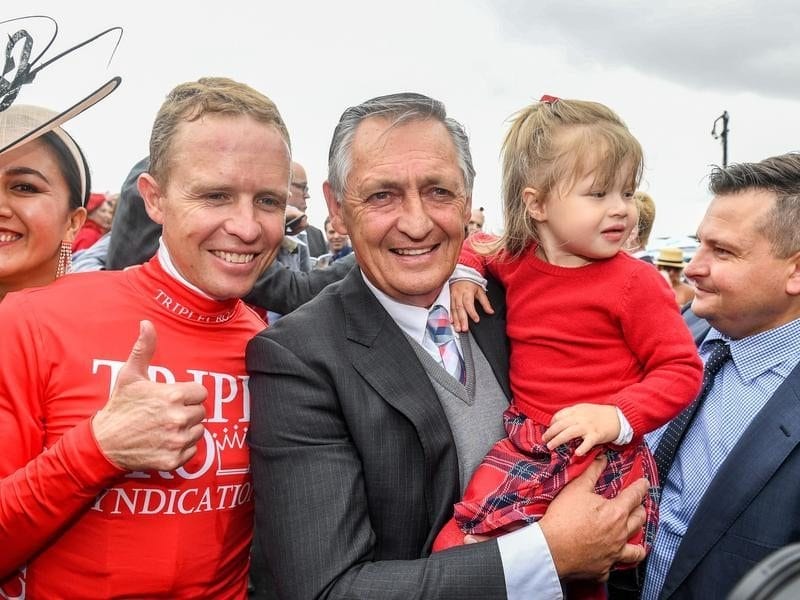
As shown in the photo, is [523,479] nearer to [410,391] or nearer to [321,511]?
[410,391]

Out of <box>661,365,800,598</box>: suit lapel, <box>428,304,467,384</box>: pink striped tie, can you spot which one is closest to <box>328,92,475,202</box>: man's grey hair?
<box>428,304,467,384</box>: pink striped tie

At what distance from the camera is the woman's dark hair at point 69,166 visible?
2.13m

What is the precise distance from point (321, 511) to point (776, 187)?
6.91 feet

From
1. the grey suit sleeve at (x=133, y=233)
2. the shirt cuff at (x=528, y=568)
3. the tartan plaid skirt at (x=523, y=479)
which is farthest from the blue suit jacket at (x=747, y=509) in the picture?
the grey suit sleeve at (x=133, y=233)

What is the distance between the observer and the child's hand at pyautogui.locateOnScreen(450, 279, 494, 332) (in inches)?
88.9

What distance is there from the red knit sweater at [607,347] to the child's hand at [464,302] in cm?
15

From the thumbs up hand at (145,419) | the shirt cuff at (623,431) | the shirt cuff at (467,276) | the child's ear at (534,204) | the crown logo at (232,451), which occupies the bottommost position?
the crown logo at (232,451)

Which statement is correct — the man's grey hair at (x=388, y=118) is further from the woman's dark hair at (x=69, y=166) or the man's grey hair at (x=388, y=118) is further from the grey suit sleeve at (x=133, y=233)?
the grey suit sleeve at (x=133, y=233)

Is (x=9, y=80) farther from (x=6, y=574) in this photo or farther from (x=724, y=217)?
(x=724, y=217)

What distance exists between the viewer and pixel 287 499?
179 cm

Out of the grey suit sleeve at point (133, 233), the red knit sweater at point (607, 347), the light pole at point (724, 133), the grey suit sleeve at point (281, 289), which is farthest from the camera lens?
the light pole at point (724, 133)

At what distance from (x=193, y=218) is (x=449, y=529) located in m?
1.10

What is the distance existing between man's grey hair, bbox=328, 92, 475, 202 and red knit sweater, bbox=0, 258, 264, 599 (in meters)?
0.56

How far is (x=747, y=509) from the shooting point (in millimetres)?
2215
